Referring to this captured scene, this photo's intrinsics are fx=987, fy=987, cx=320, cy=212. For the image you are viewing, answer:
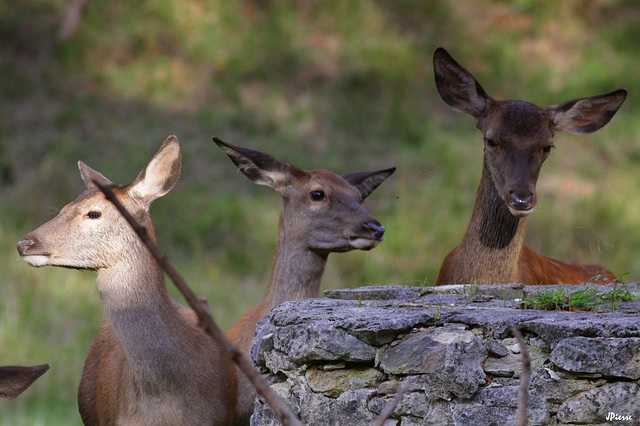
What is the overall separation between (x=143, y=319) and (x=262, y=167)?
5.96ft

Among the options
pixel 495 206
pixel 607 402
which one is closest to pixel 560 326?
pixel 607 402

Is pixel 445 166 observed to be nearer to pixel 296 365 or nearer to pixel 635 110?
pixel 635 110

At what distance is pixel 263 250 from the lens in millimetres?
12688

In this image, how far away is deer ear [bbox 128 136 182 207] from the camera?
6.02 m

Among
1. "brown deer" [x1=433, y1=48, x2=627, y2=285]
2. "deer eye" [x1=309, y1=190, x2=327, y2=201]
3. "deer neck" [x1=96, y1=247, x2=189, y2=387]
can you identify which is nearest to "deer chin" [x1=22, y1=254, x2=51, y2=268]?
"deer neck" [x1=96, y1=247, x2=189, y2=387]

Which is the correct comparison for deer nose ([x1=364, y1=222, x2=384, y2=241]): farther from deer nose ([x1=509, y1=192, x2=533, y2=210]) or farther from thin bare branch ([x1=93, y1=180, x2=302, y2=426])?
thin bare branch ([x1=93, y1=180, x2=302, y2=426])

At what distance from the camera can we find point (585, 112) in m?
7.02

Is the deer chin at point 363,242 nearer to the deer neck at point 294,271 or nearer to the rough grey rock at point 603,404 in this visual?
the deer neck at point 294,271

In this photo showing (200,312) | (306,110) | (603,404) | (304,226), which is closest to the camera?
(200,312)

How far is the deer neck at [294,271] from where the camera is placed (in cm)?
675

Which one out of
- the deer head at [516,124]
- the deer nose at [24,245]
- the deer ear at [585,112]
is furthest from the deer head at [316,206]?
the deer nose at [24,245]

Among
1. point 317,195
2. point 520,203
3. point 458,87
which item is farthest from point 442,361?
point 458,87

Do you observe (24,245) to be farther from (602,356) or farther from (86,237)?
(602,356)

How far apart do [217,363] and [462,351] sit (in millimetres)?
2187
